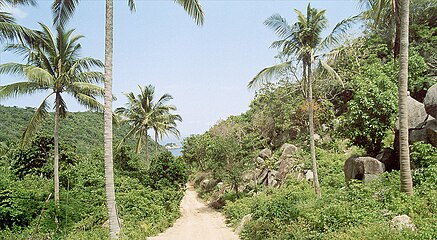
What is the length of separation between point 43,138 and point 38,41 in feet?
32.8

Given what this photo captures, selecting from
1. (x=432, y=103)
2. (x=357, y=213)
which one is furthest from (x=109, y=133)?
(x=432, y=103)

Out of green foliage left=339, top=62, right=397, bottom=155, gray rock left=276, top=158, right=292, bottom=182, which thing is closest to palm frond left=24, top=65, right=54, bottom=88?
green foliage left=339, top=62, right=397, bottom=155

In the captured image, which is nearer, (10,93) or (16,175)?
(10,93)

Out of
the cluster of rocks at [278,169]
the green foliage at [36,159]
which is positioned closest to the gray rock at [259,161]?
the cluster of rocks at [278,169]

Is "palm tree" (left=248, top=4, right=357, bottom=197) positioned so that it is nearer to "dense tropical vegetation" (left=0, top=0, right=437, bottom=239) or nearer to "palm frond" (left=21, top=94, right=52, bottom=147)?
"dense tropical vegetation" (left=0, top=0, right=437, bottom=239)

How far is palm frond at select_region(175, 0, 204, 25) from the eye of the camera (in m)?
9.75

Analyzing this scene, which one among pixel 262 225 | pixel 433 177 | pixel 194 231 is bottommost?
pixel 194 231

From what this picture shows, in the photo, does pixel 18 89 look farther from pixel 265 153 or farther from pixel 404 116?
pixel 265 153

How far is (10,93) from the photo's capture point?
13.2m

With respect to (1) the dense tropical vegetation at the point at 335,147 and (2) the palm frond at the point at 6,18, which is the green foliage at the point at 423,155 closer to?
(1) the dense tropical vegetation at the point at 335,147

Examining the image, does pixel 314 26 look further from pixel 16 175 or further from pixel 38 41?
pixel 16 175

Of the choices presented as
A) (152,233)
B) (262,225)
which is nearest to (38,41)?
(152,233)

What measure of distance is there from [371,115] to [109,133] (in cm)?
984

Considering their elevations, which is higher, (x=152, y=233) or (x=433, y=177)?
(x=433, y=177)
